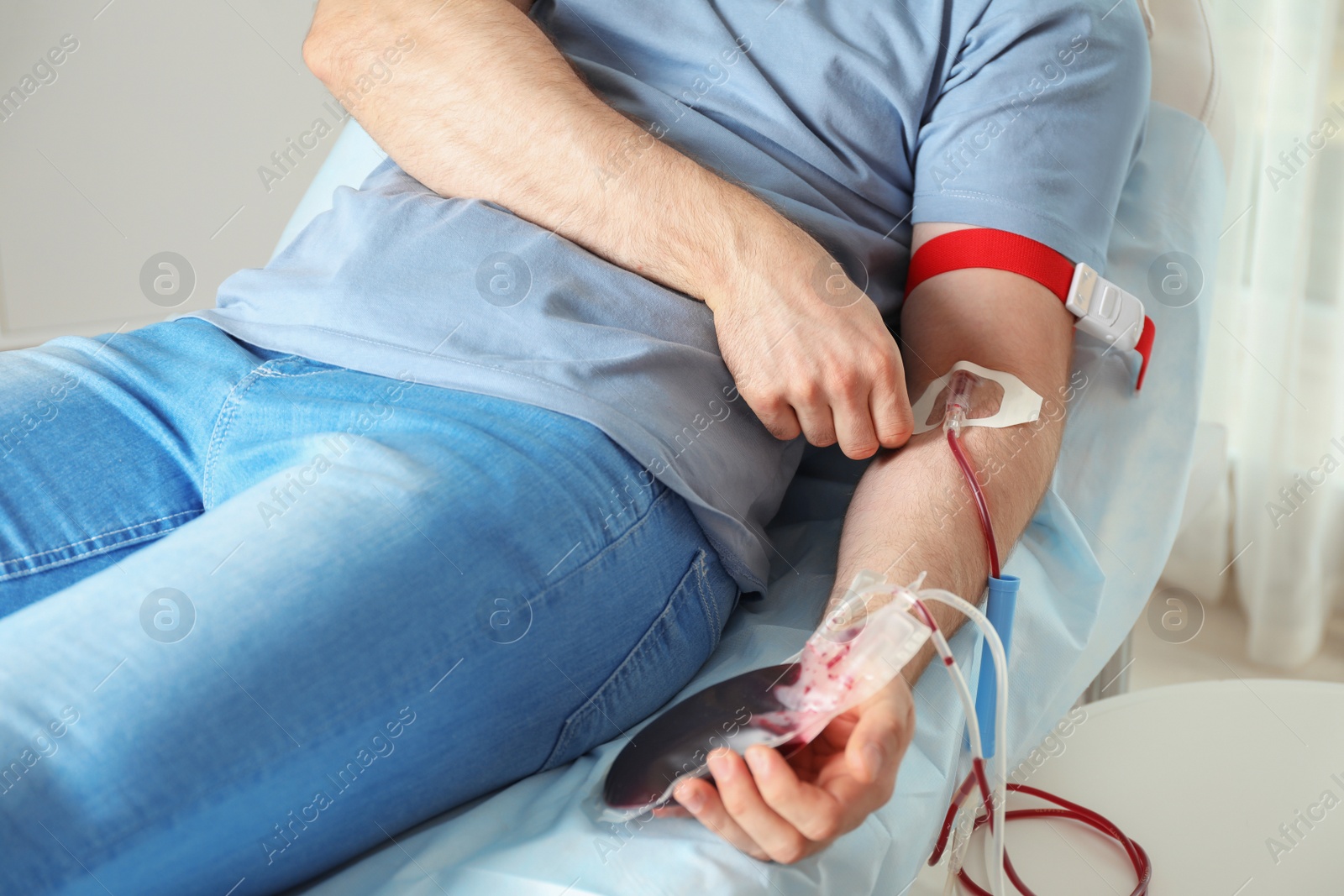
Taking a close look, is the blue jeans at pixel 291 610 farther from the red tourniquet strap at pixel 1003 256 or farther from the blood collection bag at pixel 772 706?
the red tourniquet strap at pixel 1003 256

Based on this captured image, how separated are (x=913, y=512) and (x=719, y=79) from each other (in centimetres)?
46

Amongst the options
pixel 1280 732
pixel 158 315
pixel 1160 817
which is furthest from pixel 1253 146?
pixel 158 315

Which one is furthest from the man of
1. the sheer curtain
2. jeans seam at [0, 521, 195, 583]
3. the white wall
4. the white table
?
the white wall

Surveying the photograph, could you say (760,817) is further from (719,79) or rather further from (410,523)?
(719,79)

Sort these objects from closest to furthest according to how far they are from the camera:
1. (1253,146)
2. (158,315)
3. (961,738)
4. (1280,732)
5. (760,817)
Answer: (760,817)
(961,738)
(1280,732)
(1253,146)
(158,315)

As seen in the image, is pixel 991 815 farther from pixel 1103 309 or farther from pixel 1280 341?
pixel 1280 341

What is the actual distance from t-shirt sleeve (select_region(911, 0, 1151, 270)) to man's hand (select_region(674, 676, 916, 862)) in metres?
0.51

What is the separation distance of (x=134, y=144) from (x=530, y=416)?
65.2 inches

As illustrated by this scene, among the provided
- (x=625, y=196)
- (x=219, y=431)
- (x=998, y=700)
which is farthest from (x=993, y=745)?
(x=219, y=431)

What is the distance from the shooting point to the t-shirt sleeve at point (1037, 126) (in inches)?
34.9

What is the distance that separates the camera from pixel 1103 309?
36.0 inches

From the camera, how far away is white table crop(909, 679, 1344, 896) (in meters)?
0.79

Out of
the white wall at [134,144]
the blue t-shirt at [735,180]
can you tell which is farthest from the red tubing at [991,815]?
the white wall at [134,144]

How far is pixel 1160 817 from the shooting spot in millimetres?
846
